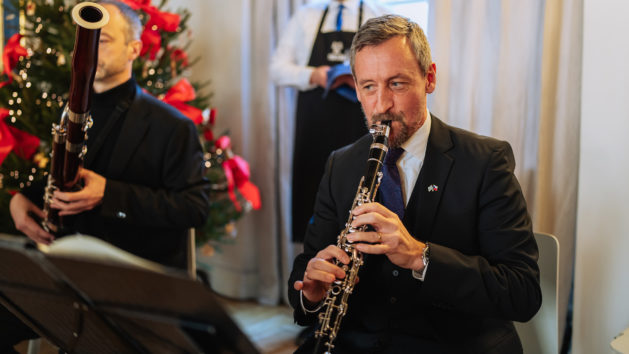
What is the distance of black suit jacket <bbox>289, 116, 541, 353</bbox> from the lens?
1383 millimetres

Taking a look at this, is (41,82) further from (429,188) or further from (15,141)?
(429,188)

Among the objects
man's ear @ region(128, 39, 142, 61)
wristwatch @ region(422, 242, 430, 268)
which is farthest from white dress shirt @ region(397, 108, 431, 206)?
man's ear @ region(128, 39, 142, 61)

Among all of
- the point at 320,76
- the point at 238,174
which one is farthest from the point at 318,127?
the point at 238,174

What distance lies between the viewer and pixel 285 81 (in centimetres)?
321

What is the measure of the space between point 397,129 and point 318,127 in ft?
5.32

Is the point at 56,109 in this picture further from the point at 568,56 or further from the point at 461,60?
the point at 568,56

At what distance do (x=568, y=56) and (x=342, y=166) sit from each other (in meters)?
1.36

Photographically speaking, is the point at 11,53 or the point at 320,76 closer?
the point at 11,53

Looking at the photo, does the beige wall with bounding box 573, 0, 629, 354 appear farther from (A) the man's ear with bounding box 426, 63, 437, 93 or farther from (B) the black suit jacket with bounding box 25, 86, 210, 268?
(B) the black suit jacket with bounding box 25, 86, 210, 268

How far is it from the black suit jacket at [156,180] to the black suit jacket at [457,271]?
0.66m

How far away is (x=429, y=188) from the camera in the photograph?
5.01 feet

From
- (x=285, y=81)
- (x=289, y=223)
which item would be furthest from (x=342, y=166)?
(x=289, y=223)

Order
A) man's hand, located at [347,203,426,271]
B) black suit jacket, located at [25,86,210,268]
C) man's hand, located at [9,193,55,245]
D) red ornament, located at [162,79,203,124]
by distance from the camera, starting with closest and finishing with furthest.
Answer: man's hand, located at [347,203,426,271] < man's hand, located at [9,193,55,245] < black suit jacket, located at [25,86,210,268] < red ornament, located at [162,79,203,124]

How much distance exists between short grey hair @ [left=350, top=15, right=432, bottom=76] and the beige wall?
97cm
